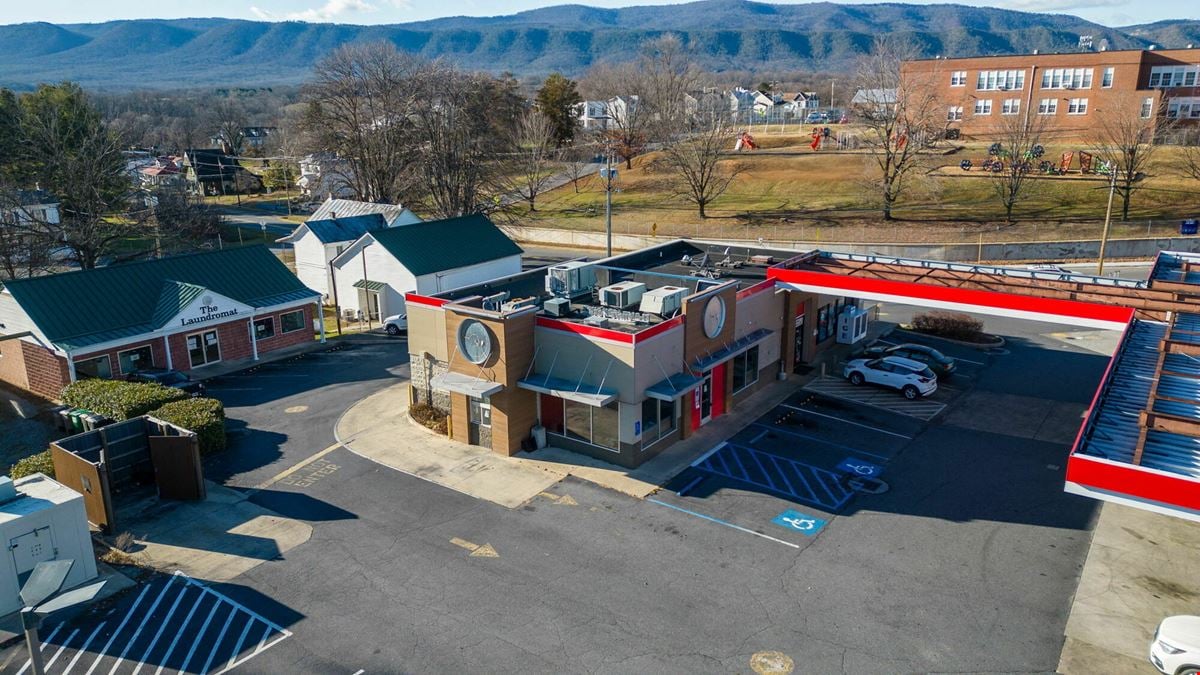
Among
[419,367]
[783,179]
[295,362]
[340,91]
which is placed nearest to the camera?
[419,367]

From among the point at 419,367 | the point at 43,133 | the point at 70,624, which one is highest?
the point at 43,133

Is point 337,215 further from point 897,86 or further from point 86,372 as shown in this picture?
point 897,86

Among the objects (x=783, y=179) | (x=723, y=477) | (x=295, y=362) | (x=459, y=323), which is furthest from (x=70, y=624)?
(x=783, y=179)

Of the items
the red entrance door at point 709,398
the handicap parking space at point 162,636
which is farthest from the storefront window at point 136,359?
Answer: the red entrance door at point 709,398

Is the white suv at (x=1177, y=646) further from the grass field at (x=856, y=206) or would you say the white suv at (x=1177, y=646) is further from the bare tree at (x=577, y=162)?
the bare tree at (x=577, y=162)

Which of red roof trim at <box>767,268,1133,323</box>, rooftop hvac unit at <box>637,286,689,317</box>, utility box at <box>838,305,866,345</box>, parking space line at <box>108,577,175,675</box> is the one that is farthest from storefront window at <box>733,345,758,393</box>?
parking space line at <box>108,577,175,675</box>

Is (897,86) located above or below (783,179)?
above

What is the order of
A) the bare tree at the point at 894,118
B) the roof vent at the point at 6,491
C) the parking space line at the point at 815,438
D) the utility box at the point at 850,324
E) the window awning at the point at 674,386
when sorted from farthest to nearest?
the bare tree at the point at 894,118
the utility box at the point at 850,324
the parking space line at the point at 815,438
the window awning at the point at 674,386
the roof vent at the point at 6,491

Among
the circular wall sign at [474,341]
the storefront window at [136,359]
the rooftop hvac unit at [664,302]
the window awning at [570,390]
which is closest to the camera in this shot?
the window awning at [570,390]

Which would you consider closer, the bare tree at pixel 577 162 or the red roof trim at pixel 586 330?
the red roof trim at pixel 586 330
